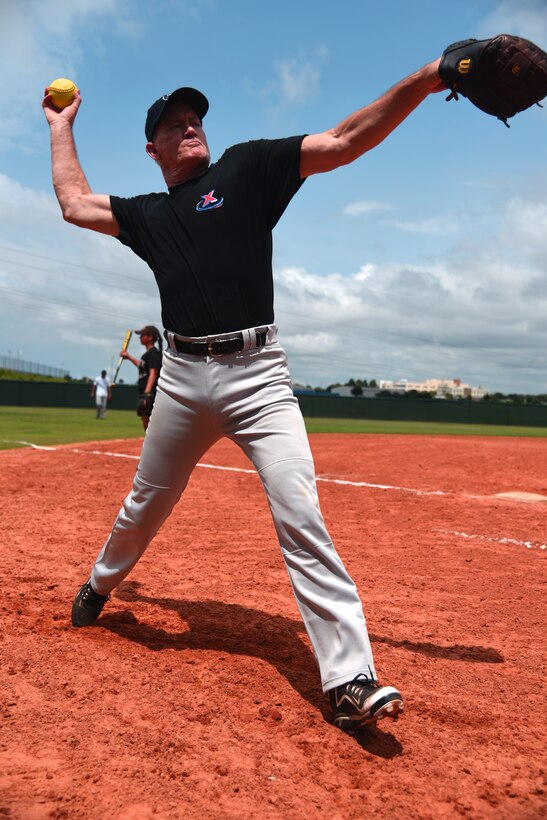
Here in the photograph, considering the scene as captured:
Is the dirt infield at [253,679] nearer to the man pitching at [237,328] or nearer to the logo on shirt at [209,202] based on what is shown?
the man pitching at [237,328]

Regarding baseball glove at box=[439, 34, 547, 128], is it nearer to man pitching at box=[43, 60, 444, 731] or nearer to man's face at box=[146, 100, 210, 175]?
man pitching at box=[43, 60, 444, 731]

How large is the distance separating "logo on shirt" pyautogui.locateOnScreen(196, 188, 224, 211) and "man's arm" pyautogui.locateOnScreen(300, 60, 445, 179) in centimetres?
36

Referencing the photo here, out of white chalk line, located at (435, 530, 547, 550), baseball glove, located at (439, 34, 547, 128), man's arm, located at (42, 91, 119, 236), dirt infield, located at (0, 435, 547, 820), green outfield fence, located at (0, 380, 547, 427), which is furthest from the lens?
green outfield fence, located at (0, 380, 547, 427)

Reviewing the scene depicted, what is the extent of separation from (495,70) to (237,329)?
127 centimetres

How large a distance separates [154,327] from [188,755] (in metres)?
9.19

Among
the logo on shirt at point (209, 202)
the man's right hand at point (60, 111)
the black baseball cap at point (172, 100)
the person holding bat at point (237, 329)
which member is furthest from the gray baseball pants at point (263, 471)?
the man's right hand at point (60, 111)

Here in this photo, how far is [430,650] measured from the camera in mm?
3268

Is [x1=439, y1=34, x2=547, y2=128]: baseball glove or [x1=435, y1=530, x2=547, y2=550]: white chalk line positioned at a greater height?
[x1=439, y1=34, x2=547, y2=128]: baseball glove

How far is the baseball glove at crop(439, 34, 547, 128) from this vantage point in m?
2.44

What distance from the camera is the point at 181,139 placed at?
302 cm

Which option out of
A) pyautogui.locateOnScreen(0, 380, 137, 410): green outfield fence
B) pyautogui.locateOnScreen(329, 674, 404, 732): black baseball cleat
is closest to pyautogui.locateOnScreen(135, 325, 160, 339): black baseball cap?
pyautogui.locateOnScreen(329, 674, 404, 732): black baseball cleat

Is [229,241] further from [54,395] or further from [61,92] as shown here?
[54,395]

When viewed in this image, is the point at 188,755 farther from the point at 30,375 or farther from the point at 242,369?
the point at 30,375

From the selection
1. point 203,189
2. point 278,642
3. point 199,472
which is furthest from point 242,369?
point 199,472
